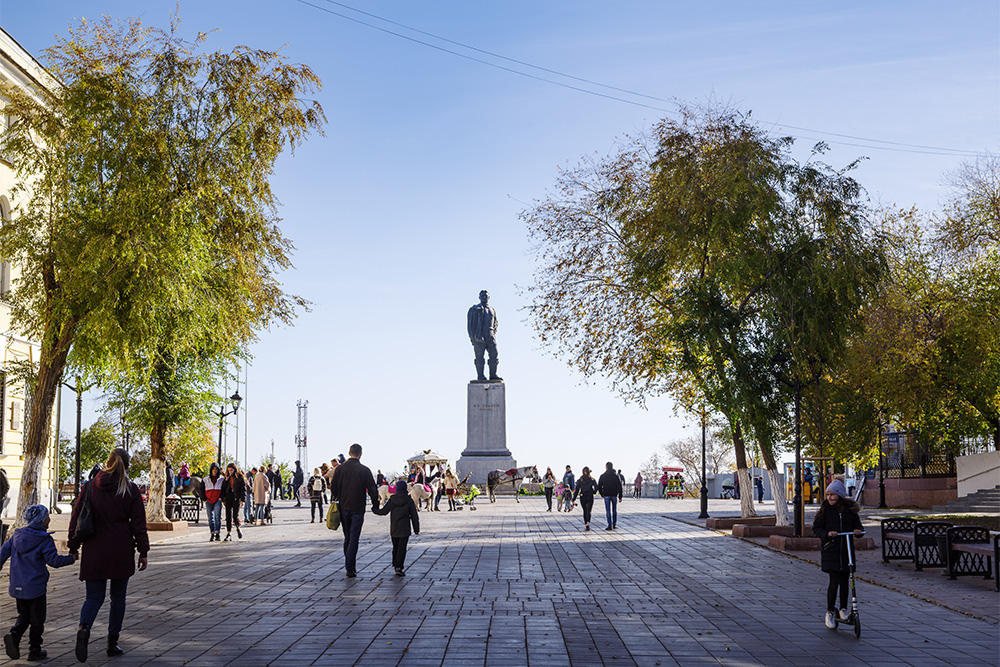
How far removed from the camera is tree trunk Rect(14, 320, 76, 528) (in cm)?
1850

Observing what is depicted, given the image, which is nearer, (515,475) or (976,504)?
(976,504)

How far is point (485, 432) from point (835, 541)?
44.7 meters

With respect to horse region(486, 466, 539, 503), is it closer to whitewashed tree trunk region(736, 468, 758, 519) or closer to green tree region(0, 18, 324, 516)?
whitewashed tree trunk region(736, 468, 758, 519)

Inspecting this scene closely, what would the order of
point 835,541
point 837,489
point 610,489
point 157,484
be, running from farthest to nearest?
point 610,489 < point 157,484 < point 837,489 < point 835,541

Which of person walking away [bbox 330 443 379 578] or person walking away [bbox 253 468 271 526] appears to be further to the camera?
person walking away [bbox 253 468 271 526]

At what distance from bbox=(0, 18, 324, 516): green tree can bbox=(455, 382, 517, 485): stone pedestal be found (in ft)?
109

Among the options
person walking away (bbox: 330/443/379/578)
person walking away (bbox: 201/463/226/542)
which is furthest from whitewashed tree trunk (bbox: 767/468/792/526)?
person walking away (bbox: 201/463/226/542)

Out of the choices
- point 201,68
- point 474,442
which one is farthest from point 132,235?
point 474,442

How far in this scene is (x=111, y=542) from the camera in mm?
8586

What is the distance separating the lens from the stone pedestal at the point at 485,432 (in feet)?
177

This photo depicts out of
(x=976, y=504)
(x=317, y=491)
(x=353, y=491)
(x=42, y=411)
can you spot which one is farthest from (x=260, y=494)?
(x=976, y=504)

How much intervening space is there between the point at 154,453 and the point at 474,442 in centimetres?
2936

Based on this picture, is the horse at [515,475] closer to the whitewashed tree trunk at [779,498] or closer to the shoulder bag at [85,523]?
the whitewashed tree trunk at [779,498]

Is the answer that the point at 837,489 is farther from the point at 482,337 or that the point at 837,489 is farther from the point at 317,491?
the point at 482,337
